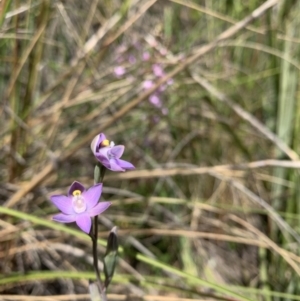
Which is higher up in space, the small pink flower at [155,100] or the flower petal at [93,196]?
the small pink flower at [155,100]

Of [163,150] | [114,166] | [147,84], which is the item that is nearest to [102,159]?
[114,166]

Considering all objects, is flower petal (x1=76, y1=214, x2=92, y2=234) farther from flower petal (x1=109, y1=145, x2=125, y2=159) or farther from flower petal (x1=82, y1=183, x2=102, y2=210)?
flower petal (x1=109, y1=145, x2=125, y2=159)

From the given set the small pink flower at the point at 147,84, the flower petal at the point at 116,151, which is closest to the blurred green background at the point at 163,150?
the small pink flower at the point at 147,84

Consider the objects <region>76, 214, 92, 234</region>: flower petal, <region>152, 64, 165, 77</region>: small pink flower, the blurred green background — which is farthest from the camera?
<region>152, 64, 165, 77</region>: small pink flower

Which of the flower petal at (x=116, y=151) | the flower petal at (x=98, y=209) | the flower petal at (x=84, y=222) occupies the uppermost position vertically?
the flower petal at (x=116, y=151)

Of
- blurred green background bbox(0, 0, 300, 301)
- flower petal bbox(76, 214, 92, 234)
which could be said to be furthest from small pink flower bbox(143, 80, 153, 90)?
flower petal bbox(76, 214, 92, 234)

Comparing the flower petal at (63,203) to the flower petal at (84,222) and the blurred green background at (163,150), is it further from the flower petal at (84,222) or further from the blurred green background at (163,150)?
the blurred green background at (163,150)

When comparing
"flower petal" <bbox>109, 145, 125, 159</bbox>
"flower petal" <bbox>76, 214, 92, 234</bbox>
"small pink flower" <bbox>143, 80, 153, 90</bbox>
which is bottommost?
"flower petal" <bbox>76, 214, 92, 234</bbox>

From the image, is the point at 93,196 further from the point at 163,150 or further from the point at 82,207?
the point at 163,150
